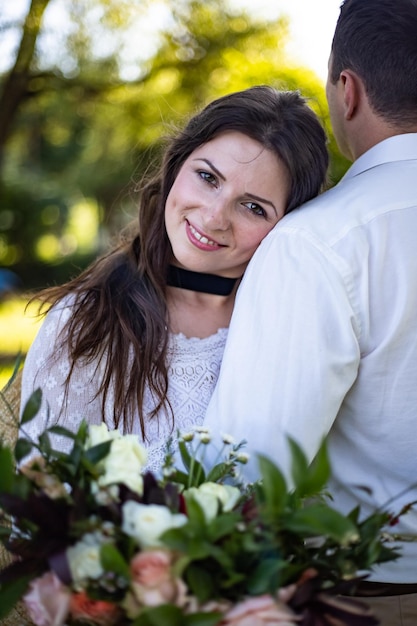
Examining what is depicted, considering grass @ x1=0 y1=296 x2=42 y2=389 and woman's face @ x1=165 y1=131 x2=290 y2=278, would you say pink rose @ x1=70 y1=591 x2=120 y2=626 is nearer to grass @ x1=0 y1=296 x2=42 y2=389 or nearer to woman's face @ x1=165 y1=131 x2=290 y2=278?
woman's face @ x1=165 y1=131 x2=290 y2=278

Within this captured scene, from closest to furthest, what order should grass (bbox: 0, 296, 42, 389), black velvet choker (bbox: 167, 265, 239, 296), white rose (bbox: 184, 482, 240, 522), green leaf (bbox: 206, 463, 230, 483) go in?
white rose (bbox: 184, 482, 240, 522), green leaf (bbox: 206, 463, 230, 483), black velvet choker (bbox: 167, 265, 239, 296), grass (bbox: 0, 296, 42, 389)

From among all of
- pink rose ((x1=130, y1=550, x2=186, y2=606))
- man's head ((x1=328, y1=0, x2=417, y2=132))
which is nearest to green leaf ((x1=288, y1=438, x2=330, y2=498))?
pink rose ((x1=130, y1=550, x2=186, y2=606))

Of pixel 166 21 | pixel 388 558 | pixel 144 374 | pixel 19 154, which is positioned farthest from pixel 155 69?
pixel 388 558

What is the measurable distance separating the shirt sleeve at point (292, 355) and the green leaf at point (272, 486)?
1.59 ft

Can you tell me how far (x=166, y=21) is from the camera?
10.4m

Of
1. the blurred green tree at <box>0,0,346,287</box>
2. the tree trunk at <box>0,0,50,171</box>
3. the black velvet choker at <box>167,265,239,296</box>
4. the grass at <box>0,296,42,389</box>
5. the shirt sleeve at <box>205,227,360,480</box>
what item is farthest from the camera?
the grass at <box>0,296,42,389</box>

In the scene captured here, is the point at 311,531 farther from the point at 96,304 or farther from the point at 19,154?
the point at 19,154

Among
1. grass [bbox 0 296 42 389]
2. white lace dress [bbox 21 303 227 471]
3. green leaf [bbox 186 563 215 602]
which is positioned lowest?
grass [bbox 0 296 42 389]

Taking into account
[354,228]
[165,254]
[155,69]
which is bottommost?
[165,254]

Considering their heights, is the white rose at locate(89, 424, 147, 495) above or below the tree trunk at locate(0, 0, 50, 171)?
below

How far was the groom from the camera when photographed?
179cm

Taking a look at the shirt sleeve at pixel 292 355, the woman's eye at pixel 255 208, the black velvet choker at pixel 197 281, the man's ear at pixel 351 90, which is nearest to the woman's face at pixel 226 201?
the woman's eye at pixel 255 208

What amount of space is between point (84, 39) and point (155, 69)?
1.21 m

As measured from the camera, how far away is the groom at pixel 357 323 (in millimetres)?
1788
